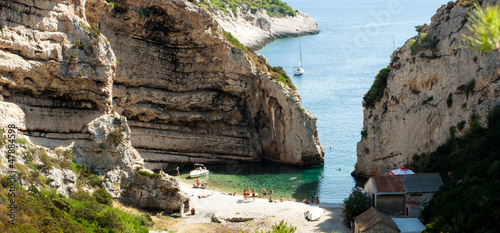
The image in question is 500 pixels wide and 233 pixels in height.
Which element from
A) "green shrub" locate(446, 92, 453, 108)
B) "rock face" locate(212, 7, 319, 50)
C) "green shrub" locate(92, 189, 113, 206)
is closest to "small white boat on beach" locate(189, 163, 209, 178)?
"green shrub" locate(92, 189, 113, 206)

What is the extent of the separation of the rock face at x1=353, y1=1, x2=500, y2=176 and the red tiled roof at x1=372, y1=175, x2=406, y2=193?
5.69 meters

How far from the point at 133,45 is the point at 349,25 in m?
99.0

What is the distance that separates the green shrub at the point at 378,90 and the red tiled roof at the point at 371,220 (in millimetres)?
15415

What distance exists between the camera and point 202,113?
4900 centimetres

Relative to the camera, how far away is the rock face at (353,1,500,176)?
3516 centimetres

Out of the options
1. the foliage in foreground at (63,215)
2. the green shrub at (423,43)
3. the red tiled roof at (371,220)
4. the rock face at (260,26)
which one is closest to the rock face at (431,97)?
the green shrub at (423,43)

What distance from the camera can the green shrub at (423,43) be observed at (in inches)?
1542

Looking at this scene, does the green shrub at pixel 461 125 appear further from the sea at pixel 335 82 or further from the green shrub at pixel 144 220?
the green shrub at pixel 144 220

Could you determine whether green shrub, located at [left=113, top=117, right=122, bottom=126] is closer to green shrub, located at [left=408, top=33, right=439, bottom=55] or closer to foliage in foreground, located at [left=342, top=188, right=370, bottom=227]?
foliage in foreground, located at [left=342, top=188, right=370, bottom=227]

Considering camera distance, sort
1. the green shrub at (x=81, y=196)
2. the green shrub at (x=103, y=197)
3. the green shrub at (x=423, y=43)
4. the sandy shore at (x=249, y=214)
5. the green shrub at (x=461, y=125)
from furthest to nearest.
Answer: the green shrub at (x=423, y=43)
the green shrub at (x=461, y=125)
the sandy shore at (x=249, y=214)
the green shrub at (x=103, y=197)
the green shrub at (x=81, y=196)

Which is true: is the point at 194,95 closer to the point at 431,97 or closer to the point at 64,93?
the point at 64,93

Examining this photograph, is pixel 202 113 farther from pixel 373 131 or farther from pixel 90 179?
pixel 90 179

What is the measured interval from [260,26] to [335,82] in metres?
47.4

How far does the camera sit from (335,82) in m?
82.0
